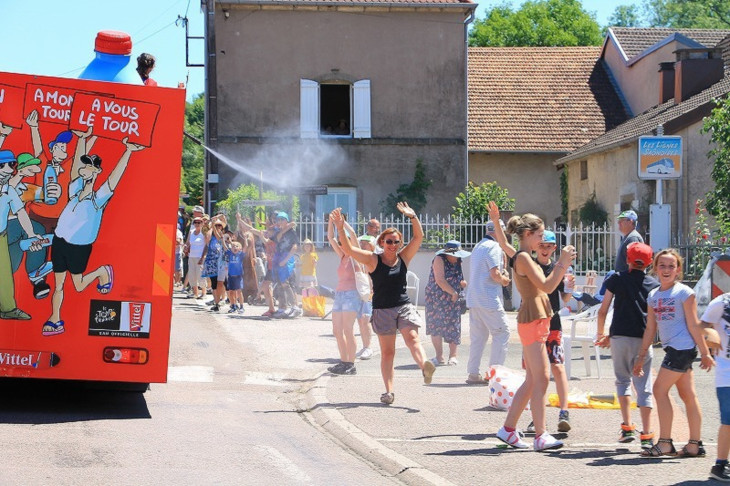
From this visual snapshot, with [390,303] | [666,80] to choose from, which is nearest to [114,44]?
[390,303]

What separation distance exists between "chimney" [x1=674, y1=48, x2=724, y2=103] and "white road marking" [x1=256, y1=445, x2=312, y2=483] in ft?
77.5

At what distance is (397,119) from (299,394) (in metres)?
19.9

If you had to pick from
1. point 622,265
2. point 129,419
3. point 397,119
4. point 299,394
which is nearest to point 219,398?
point 299,394

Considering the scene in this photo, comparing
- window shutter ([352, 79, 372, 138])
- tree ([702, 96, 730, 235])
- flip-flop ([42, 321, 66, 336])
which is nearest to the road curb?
→ flip-flop ([42, 321, 66, 336])

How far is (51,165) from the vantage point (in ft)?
29.6

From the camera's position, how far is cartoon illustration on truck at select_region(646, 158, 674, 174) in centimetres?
1742

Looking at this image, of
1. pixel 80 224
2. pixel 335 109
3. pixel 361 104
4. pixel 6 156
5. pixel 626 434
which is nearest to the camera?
pixel 626 434

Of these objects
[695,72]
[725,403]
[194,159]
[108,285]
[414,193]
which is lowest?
[725,403]

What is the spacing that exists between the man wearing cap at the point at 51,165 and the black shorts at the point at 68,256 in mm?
141

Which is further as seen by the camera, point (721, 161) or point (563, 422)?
point (721, 161)

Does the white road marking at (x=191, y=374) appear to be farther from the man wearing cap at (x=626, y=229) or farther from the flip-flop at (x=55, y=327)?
the man wearing cap at (x=626, y=229)

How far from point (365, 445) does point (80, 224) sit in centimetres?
295

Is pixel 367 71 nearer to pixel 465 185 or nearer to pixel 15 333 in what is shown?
pixel 465 185

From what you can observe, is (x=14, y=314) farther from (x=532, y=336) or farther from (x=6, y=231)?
(x=532, y=336)
